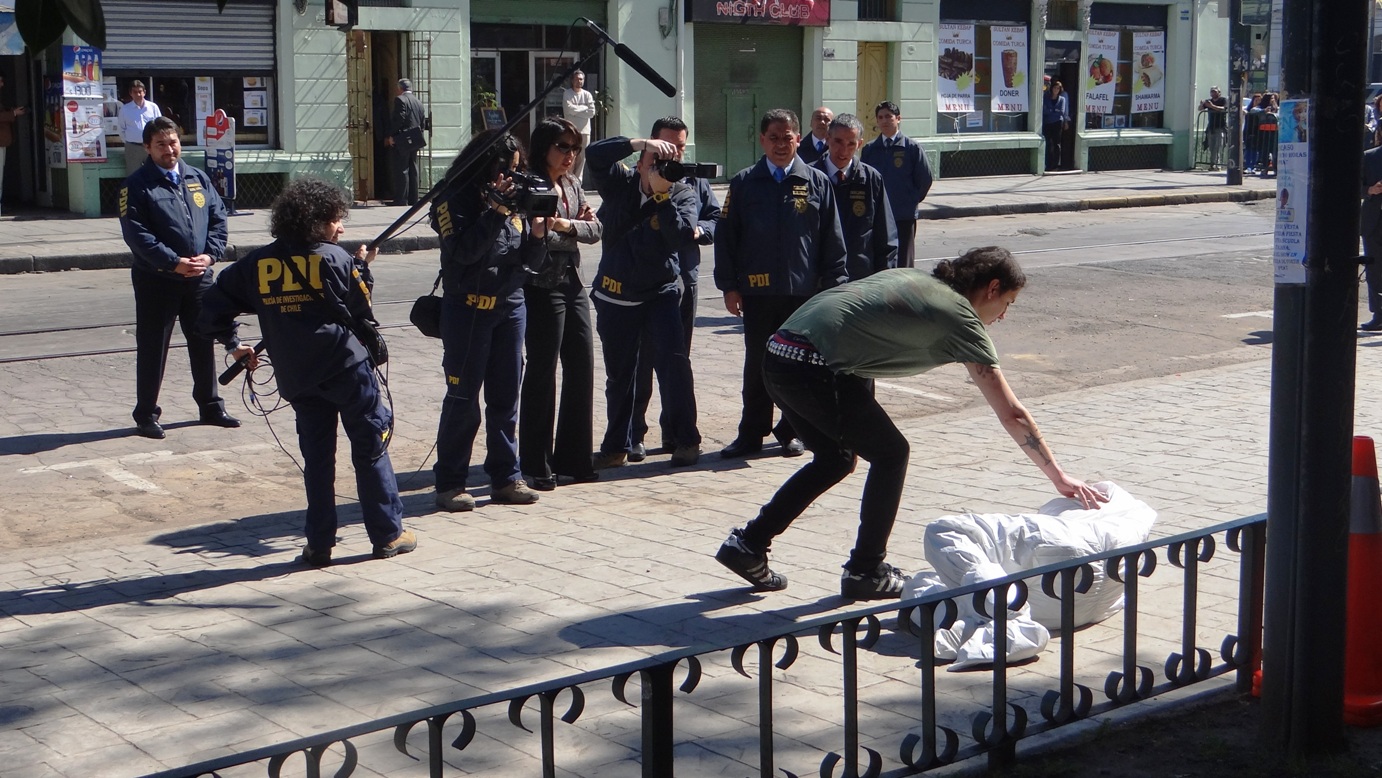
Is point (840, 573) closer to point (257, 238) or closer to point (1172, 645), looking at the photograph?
point (1172, 645)

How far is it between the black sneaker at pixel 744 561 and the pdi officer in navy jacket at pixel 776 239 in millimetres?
2236

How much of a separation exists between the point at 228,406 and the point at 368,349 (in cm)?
358

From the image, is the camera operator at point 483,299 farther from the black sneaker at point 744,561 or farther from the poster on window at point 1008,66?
the poster on window at point 1008,66

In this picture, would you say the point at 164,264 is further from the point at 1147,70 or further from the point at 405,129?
the point at 1147,70

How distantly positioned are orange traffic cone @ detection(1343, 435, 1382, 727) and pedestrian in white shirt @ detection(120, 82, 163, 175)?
18.2m

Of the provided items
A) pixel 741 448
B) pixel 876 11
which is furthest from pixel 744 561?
pixel 876 11

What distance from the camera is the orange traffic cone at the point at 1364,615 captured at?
15.3 ft

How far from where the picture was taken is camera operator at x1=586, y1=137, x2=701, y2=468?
25.5ft

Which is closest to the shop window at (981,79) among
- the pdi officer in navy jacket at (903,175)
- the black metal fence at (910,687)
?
the pdi officer in navy jacket at (903,175)

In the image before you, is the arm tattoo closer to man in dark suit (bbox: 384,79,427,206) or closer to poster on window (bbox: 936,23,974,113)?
man in dark suit (bbox: 384,79,427,206)

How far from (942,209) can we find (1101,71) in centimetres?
985

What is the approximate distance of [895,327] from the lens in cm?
525

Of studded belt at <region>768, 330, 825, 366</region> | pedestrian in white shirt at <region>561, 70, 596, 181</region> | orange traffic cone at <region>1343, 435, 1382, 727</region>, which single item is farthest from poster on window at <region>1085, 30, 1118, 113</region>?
orange traffic cone at <region>1343, 435, 1382, 727</region>

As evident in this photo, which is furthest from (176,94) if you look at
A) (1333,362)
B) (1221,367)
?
(1333,362)
